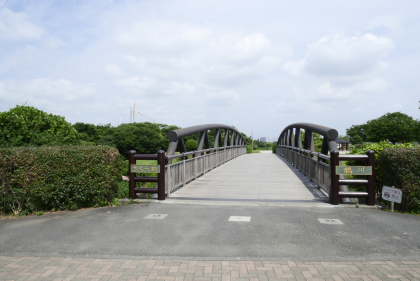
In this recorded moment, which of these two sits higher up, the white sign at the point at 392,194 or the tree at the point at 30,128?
the tree at the point at 30,128

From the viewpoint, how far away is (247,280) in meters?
3.27

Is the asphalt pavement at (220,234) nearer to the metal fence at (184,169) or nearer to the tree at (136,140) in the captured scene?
the metal fence at (184,169)

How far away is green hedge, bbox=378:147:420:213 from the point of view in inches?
231

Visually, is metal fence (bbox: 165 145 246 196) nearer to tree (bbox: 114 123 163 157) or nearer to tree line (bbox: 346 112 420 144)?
tree line (bbox: 346 112 420 144)

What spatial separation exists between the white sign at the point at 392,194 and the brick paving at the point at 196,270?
252cm

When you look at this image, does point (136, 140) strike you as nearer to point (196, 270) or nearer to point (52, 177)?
point (52, 177)

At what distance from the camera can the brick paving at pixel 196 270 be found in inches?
132

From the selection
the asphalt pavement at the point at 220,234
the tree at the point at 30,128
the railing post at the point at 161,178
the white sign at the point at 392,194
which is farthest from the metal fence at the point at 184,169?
the white sign at the point at 392,194

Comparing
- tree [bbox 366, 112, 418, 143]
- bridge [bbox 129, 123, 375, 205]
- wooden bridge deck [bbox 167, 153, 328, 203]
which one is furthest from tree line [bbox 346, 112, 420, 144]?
wooden bridge deck [bbox 167, 153, 328, 203]

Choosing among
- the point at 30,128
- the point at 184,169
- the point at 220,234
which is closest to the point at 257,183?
the point at 184,169

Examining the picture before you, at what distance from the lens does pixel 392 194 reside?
19.9ft

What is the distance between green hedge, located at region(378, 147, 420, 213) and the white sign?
0.52 ft

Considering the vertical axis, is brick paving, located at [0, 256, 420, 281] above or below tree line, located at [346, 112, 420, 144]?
below

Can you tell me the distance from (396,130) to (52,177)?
216ft
